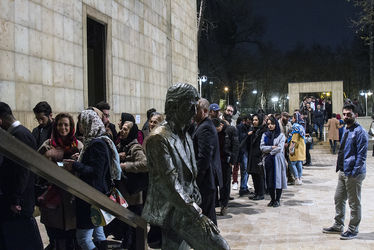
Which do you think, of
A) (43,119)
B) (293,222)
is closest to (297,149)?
(293,222)

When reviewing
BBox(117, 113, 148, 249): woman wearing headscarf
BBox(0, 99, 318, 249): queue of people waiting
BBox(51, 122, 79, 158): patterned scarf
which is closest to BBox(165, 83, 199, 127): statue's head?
BBox(0, 99, 318, 249): queue of people waiting

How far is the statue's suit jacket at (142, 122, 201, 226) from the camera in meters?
2.67

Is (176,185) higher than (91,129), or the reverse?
(91,129)

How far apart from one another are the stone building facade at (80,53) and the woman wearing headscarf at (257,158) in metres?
4.13

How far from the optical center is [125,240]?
17.5 feet

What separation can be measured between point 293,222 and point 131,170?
3.29 m

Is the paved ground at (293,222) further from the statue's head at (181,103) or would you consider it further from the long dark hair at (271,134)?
the statue's head at (181,103)

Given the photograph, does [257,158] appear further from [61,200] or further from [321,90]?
[321,90]

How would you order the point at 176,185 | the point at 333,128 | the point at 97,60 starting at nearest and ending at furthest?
the point at 176,185
the point at 97,60
the point at 333,128

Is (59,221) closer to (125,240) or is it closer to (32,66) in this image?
(125,240)

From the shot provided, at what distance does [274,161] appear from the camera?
8.14 metres

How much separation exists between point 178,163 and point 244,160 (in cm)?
730

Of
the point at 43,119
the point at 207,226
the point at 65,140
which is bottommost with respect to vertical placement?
the point at 207,226

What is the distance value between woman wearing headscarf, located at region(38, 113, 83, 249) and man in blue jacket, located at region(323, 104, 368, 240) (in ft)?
12.7
